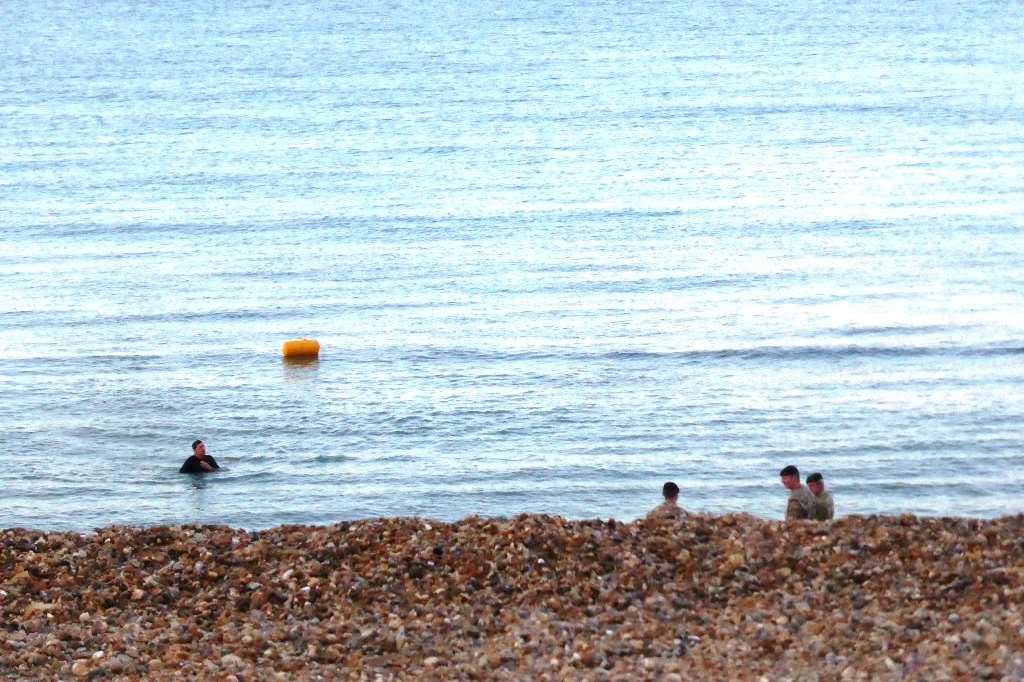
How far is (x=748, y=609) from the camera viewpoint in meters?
16.6

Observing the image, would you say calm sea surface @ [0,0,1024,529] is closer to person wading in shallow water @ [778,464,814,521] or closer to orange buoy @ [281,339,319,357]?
orange buoy @ [281,339,319,357]

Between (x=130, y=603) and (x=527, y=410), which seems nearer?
(x=130, y=603)

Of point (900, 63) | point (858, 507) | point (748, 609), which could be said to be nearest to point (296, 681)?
point (748, 609)

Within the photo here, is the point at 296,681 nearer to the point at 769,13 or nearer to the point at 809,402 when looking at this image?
the point at 809,402

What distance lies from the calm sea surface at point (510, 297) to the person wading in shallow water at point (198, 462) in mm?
198

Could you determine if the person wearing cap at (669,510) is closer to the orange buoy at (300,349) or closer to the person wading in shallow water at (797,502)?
the person wading in shallow water at (797,502)

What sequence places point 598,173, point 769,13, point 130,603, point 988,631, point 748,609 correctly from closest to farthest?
point 988,631 < point 748,609 < point 130,603 < point 598,173 < point 769,13

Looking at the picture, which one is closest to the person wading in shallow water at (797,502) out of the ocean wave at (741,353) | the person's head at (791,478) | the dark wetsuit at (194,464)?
the person's head at (791,478)

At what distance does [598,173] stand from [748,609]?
5734cm

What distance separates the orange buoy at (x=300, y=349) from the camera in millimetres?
39500

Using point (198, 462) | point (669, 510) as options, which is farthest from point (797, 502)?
point (198, 462)

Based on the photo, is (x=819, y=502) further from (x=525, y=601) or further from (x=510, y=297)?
(x=510, y=297)

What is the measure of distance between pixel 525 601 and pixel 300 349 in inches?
904

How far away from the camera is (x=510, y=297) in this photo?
4628cm
